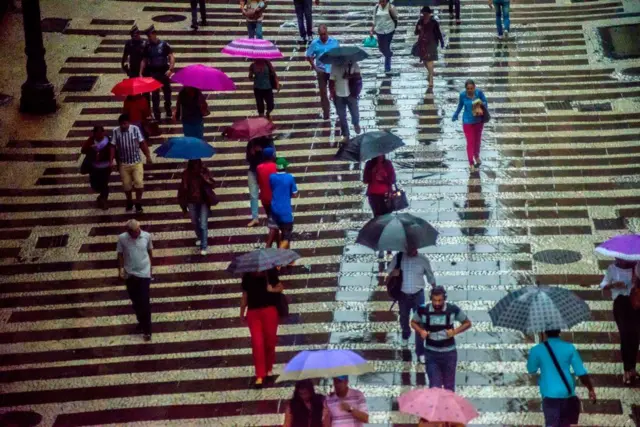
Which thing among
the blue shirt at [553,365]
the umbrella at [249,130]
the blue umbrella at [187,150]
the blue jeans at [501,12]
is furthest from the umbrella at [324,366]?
the blue jeans at [501,12]

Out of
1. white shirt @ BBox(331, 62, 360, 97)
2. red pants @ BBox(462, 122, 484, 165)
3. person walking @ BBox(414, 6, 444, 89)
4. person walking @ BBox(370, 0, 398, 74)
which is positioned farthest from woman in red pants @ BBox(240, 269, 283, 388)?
person walking @ BBox(370, 0, 398, 74)

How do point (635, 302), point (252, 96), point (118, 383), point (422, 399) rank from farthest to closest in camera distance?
point (252, 96), point (118, 383), point (635, 302), point (422, 399)

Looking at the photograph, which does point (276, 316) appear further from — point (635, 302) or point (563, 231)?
point (563, 231)

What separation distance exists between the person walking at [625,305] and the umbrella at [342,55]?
7.81 meters

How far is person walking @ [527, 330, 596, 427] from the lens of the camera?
458 inches

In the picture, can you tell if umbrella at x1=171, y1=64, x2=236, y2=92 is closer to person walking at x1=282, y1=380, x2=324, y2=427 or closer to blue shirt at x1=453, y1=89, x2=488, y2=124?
blue shirt at x1=453, y1=89, x2=488, y2=124

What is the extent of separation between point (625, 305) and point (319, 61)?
927cm

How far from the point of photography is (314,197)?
64.6 feet

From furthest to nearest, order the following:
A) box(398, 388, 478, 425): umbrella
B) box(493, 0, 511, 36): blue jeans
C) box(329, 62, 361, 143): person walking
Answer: box(493, 0, 511, 36): blue jeans < box(329, 62, 361, 143): person walking < box(398, 388, 478, 425): umbrella

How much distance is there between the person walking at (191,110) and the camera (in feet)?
67.5

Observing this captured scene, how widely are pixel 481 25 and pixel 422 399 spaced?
18.5m

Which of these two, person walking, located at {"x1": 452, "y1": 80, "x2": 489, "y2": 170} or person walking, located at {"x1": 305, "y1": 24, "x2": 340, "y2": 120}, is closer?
person walking, located at {"x1": 452, "y1": 80, "x2": 489, "y2": 170}

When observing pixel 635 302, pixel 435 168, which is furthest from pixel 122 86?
pixel 635 302

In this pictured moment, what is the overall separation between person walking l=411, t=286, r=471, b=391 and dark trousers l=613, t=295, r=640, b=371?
186cm
